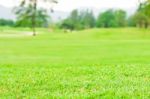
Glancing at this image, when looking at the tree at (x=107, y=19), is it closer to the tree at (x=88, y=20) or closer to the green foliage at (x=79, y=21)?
the green foliage at (x=79, y=21)

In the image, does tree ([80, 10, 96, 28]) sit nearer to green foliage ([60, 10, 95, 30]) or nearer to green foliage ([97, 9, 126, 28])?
green foliage ([60, 10, 95, 30])

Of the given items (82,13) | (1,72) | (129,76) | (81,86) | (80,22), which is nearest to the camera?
(81,86)

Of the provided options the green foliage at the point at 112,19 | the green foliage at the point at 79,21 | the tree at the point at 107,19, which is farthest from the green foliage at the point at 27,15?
the green foliage at the point at 79,21

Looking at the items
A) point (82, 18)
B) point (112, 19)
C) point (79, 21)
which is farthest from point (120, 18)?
point (82, 18)

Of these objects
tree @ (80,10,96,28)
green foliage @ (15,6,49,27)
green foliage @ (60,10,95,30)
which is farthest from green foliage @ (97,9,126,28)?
green foliage @ (15,6,49,27)

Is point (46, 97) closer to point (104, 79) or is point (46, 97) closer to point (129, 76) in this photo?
point (104, 79)

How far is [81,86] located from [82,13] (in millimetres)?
142683

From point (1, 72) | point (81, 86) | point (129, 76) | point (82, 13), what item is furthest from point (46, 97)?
point (82, 13)

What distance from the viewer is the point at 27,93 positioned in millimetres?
8953

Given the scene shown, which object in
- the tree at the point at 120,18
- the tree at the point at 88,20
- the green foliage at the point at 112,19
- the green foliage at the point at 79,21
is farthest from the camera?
the tree at the point at 88,20

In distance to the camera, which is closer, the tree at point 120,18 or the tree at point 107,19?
the tree at point 120,18

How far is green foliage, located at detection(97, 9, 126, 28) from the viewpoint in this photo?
4499 inches

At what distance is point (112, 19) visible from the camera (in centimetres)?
11831

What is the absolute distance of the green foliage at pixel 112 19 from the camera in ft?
375
